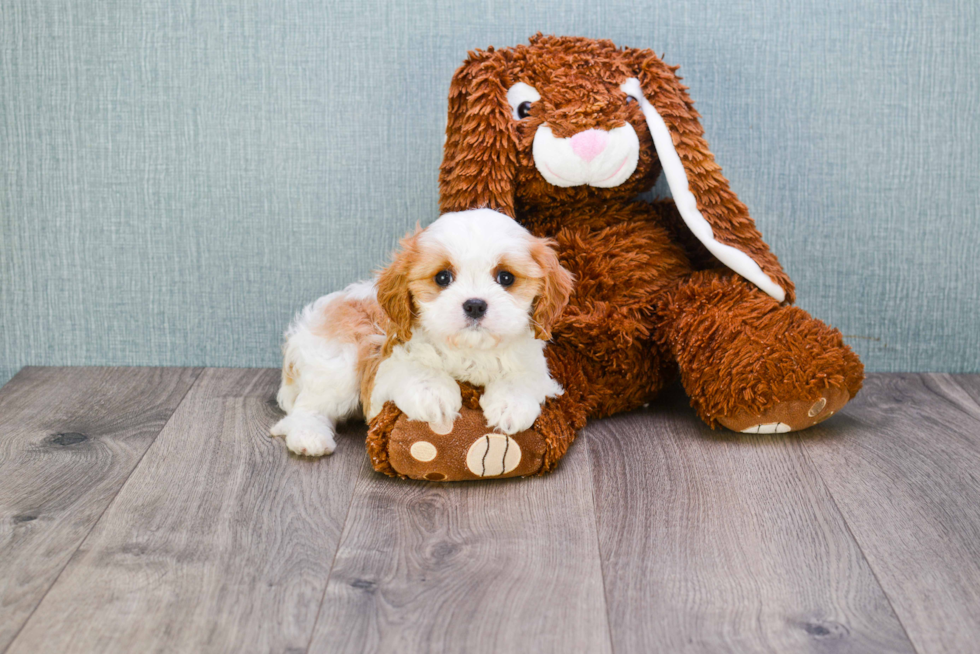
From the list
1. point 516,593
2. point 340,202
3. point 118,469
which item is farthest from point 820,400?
point 118,469

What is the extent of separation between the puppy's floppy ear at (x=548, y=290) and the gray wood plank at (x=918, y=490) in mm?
540

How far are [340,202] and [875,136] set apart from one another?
1.17 m

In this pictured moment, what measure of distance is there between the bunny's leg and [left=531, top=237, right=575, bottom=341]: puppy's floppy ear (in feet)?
1.13

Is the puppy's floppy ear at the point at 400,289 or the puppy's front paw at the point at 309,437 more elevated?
the puppy's floppy ear at the point at 400,289

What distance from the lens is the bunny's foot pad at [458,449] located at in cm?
147

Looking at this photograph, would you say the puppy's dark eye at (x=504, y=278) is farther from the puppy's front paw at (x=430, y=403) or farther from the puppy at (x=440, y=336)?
the puppy's front paw at (x=430, y=403)

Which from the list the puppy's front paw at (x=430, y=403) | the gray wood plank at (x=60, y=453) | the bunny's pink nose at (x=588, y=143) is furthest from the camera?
the bunny's pink nose at (x=588, y=143)

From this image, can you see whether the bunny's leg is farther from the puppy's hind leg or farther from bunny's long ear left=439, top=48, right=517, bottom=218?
the puppy's hind leg

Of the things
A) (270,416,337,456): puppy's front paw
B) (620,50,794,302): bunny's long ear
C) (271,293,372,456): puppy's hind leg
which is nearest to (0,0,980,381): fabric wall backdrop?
(620,50,794,302): bunny's long ear

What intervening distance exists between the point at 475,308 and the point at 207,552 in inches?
20.4

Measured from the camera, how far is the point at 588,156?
161 centimetres

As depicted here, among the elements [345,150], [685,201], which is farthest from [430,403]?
[345,150]

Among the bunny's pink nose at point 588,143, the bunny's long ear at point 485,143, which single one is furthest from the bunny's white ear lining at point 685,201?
the bunny's long ear at point 485,143

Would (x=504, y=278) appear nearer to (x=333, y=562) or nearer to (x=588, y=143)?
(x=588, y=143)
